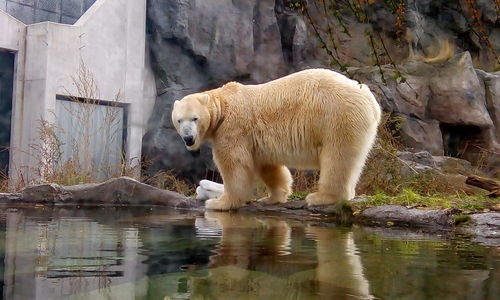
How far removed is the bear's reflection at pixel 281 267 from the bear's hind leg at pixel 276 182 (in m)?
2.11

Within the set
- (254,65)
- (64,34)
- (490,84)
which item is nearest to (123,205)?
(64,34)

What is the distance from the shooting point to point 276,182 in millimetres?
6691

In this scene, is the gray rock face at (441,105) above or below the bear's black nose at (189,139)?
above

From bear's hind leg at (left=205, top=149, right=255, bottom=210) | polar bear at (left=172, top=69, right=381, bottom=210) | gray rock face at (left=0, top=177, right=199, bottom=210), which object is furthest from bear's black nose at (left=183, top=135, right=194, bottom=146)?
gray rock face at (left=0, top=177, right=199, bottom=210)

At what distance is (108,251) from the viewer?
3.23m

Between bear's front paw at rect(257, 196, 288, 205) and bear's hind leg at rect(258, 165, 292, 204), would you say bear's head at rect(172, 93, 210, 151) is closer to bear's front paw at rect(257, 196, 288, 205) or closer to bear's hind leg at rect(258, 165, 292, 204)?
bear's hind leg at rect(258, 165, 292, 204)

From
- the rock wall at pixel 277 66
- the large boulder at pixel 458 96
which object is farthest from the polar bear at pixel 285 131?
the large boulder at pixel 458 96

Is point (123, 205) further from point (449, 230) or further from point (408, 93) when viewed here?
point (408, 93)

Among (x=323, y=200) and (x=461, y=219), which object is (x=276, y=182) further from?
(x=461, y=219)

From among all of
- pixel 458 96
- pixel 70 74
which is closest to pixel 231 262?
pixel 70 74

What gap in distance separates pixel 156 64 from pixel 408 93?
5073 millimetres

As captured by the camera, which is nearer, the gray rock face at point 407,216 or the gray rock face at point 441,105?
the gray rock face at point 407,216

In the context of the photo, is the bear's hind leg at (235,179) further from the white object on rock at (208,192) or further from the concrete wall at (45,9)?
the concrete wall at (45,9)

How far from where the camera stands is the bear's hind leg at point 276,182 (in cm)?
661
